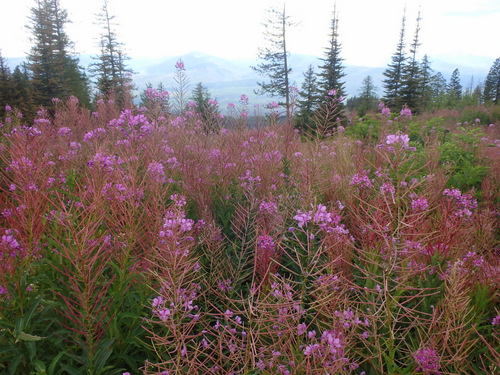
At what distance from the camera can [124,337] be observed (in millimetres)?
1869

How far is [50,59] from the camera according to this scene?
27.0 m

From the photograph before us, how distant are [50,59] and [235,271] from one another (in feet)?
111

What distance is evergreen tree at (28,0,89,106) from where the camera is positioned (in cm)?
2598

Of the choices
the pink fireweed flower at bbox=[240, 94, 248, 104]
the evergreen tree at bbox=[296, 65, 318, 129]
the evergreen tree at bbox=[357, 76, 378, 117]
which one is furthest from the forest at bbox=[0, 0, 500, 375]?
the evergreen tree at bbox=[357, 76, 378, 117]

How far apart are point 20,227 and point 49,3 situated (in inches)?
1582

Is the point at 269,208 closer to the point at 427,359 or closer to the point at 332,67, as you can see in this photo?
the point at 427,359

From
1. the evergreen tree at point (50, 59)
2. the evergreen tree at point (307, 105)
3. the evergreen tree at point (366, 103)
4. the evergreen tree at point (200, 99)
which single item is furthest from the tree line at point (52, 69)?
the evergreen tree at point (366, 103)

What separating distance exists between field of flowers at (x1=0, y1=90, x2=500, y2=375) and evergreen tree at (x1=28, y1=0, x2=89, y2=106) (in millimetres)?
27125

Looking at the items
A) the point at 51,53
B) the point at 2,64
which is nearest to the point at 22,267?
the point at 51,53

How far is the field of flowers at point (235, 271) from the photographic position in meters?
1.28

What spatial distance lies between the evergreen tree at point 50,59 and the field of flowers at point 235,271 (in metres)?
27.1

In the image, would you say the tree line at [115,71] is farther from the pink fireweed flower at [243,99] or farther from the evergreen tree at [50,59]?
the pink fireweed flower at [243,99]

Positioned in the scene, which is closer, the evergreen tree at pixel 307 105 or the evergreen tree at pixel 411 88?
the evergreen tree at pixel 307 105

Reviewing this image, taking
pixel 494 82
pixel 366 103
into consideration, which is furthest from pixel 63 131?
pixel 494 82
